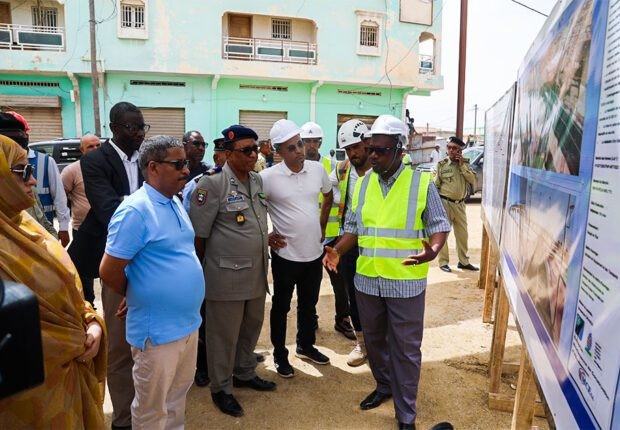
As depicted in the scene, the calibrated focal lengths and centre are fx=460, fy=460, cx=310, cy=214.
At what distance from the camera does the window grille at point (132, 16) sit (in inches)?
646

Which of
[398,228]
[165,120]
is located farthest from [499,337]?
[165,120]

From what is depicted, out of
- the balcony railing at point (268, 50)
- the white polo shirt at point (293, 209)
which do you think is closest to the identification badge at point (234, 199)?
the white polo shirt at point (293, 209)

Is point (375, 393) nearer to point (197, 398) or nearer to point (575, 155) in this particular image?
point (197, 398)

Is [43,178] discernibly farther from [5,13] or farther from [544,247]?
[5,13]

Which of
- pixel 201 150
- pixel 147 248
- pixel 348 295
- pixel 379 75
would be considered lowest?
pixel 348 295

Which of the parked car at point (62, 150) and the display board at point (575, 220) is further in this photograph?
the parked car at point (62, 150)

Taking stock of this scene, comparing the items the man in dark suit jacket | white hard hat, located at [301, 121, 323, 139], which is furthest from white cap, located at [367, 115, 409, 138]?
white hard hat, located at [301, 121, 323, 139]

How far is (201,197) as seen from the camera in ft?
9.35

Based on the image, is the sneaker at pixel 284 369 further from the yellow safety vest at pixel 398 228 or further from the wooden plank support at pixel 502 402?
the wooden plank support at pixel 502 402

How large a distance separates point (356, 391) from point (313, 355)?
1.85 ft

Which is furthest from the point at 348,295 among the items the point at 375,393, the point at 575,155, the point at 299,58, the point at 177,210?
the point at 299,58

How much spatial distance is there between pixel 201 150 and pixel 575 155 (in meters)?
3.64

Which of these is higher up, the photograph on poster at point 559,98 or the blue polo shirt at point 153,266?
the photograph on poster at point 559,98

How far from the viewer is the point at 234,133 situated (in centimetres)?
291
